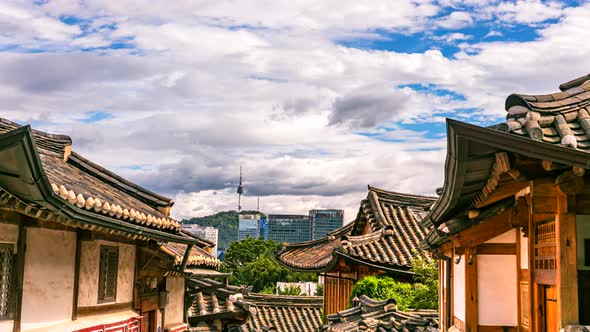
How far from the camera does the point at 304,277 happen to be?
69688 mm

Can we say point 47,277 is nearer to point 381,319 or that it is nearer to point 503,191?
point 503,191

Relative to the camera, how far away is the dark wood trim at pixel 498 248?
456 inches

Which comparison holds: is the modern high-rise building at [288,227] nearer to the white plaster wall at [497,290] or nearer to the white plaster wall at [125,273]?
the white plaster wall at [125,273]

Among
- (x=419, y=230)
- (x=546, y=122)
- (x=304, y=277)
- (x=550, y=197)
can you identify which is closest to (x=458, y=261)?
(x=550, y=197)

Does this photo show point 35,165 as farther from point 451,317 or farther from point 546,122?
point 451,317

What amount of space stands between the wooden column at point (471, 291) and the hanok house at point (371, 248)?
10.1 meters

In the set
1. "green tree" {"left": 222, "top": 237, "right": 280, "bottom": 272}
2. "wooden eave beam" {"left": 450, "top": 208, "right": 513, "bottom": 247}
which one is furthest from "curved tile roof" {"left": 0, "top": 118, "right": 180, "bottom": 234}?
"green tree" {"left": 222, "top": 237, "right": 280, "bottom": 272}

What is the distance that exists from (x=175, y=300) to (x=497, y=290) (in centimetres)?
1085

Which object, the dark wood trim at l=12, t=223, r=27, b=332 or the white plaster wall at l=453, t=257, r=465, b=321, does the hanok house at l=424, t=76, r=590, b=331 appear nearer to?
the white plaster wall at l=453, t=257, r=465, b=321

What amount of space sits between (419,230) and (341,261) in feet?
14.0

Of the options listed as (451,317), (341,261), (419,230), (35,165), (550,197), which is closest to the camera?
(550,197)

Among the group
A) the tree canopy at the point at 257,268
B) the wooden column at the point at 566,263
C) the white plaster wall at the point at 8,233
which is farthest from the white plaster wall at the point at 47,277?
the tree canopy at the point at 257,268

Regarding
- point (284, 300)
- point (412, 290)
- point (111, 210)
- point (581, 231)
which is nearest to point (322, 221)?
point (284, 300)

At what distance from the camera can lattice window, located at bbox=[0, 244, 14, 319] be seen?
33.1ft
